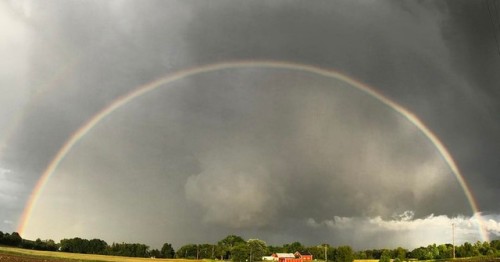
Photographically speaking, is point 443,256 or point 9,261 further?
point 443,256

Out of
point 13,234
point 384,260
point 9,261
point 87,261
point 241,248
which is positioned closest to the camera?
point 9,261

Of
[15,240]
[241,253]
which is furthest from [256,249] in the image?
[15,240]

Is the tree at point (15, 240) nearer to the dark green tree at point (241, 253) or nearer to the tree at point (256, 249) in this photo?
the dark green tree at point (241, 253)

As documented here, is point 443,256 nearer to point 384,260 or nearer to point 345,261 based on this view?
point 345,261

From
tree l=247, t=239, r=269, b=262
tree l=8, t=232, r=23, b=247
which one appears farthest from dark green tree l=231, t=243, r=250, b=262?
tree l=8, t=232, r=23, b=247

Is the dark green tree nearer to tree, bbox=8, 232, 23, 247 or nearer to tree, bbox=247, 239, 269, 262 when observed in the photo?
tree, bbox=247, 239, 269, 262

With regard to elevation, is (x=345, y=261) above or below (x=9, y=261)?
below

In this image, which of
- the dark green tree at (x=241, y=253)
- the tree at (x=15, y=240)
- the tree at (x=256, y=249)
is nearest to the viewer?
the tree at (x=15, y=240)

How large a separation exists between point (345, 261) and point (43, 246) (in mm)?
127353

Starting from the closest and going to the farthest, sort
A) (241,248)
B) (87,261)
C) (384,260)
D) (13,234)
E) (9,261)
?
(9,261) → (87,261) → (384,260) → (13,234) → (241,248)

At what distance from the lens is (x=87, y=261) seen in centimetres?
10775

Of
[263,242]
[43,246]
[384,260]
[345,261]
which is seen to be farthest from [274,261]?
[43,246]

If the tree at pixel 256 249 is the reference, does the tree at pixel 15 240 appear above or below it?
above

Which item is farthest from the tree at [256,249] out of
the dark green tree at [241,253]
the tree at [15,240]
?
the tree at [15,240]
